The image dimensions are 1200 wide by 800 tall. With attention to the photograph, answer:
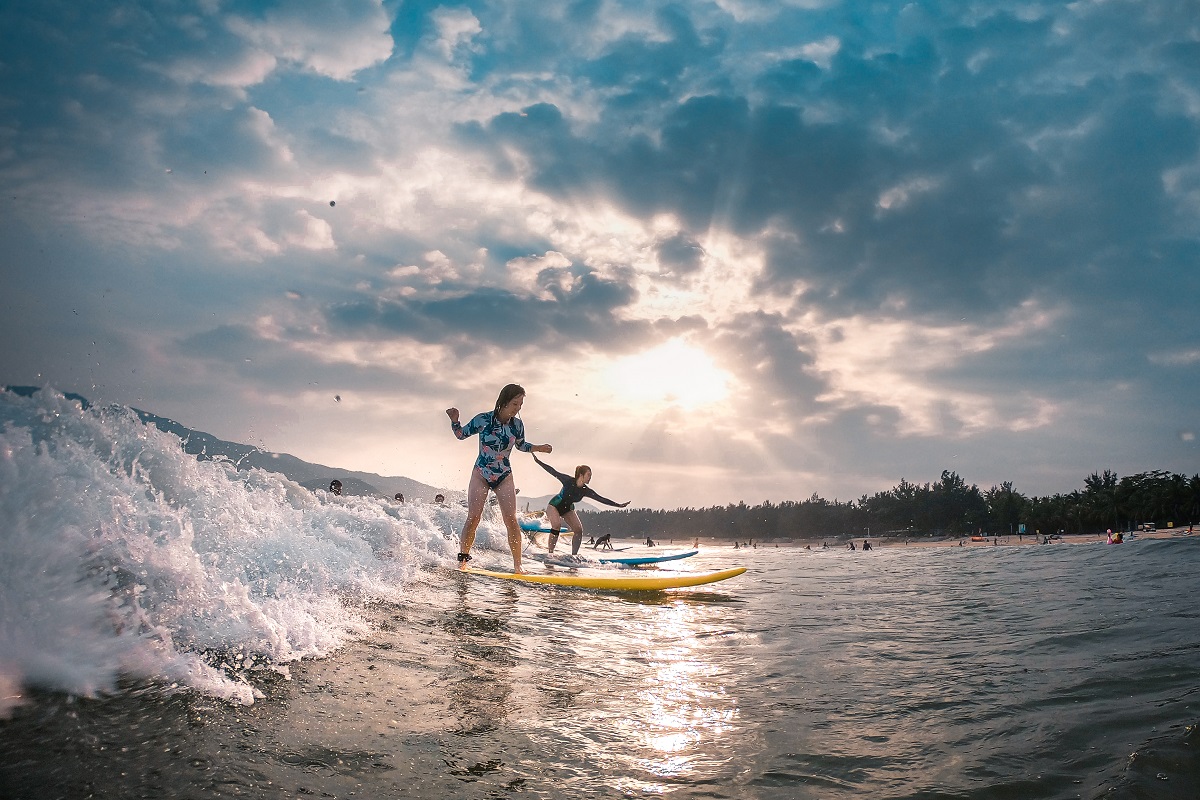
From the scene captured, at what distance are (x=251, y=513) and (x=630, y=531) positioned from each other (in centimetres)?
16737

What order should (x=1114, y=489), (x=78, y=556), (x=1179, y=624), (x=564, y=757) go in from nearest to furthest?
1. (x=564, y=757)
2. (x=78, y=556)
3. (x=1179, y=624)
4. (x=1114, y=489)

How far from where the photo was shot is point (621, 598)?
8.51 metres

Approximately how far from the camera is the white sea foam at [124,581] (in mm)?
2766

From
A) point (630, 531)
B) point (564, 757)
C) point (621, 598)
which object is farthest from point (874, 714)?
point (630, 531)

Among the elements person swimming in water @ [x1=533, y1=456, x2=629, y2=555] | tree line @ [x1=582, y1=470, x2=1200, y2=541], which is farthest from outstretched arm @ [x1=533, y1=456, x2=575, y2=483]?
tree line @ [x1=582, y1=470, x2=1200, y2=541]

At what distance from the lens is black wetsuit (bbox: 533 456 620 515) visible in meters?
13.8

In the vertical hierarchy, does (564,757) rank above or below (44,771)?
below

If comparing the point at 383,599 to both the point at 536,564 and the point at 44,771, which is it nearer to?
the point at 44,771

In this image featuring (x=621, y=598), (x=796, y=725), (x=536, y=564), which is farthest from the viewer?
(x=536, y=564)

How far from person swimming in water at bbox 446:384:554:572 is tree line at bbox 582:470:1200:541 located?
67.2 meters

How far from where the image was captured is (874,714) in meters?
3.58

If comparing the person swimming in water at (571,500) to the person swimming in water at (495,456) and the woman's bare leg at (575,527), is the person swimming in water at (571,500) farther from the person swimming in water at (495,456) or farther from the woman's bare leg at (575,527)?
the person swimming in water at (495,456)

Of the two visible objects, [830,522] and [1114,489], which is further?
[830,522]

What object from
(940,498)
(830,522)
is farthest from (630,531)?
(940,498)
